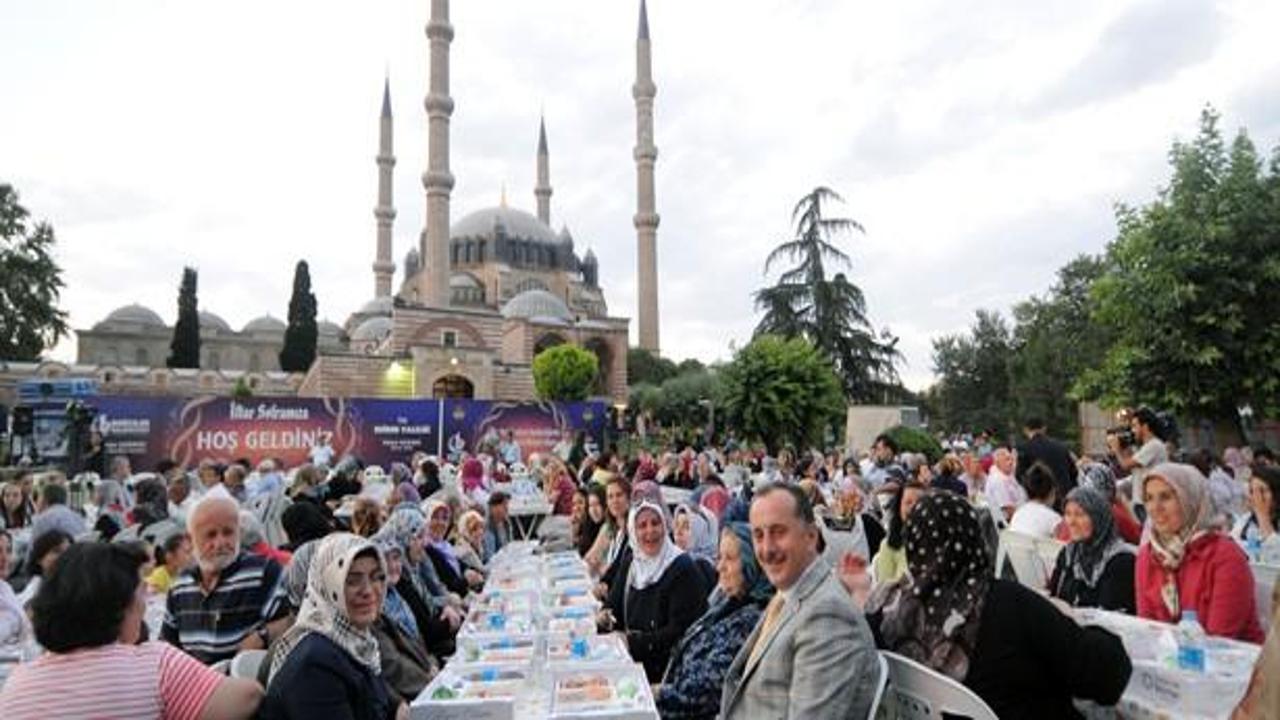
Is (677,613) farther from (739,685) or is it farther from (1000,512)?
(1000,512)

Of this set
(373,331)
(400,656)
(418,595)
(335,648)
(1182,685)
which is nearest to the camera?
(335,648)

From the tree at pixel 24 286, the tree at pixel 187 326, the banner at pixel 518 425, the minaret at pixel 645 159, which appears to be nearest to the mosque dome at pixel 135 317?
the tree at pixel 187 326

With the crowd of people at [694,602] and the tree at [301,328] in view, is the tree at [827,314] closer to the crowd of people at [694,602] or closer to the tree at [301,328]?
the crowd of people at [694,602]

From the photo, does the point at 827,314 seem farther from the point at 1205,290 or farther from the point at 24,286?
the point at 24,286

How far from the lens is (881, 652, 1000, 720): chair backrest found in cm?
185

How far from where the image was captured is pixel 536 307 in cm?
5072

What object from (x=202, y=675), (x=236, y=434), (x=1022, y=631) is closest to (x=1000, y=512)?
(x=1022, y=631)

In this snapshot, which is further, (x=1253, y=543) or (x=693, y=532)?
(x=693, y=532)

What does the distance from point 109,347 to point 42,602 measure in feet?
212

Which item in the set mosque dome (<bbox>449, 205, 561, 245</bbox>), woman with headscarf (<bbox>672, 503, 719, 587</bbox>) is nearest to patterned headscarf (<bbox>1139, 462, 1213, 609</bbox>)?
woman with headscarf (<bbox>672, 503, 719, 587</bbox>)

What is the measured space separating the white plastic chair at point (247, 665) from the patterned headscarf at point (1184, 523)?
3.49 metres

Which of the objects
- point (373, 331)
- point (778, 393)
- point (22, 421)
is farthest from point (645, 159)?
point (22, 421)

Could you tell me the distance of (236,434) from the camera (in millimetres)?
17469

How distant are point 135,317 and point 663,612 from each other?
6648 centimetres
